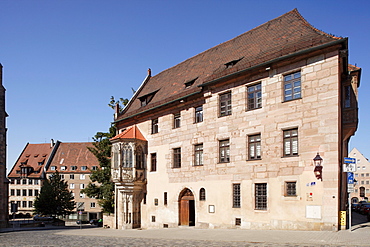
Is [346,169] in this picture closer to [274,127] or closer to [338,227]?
[338,227]

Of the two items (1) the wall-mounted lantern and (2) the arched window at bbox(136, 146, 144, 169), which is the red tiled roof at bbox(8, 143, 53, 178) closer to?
(2) the arched window at bbox(136, 146, 144, 169)

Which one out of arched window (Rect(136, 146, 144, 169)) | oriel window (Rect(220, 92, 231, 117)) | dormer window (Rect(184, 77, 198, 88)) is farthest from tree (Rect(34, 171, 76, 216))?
oriel window (Rect(220, 92, 231, 117))

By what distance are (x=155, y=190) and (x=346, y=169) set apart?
16285 mm

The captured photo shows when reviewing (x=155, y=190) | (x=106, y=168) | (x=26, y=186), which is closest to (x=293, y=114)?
(x=155, y=190)

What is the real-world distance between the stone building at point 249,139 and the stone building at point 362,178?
77.0m

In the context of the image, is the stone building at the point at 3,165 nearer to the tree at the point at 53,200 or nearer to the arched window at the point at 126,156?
the tree at the point at 53,200

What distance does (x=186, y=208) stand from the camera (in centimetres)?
2700

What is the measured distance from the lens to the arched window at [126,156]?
30.9m

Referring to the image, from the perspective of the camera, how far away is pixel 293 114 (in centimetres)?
1998

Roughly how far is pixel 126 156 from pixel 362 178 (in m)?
80.3

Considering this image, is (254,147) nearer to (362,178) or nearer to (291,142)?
(291,142)

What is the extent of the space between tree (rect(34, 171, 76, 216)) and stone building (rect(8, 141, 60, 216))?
67.8 feet

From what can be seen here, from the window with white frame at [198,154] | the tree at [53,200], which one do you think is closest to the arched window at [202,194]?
the window with white frame at [198,154]

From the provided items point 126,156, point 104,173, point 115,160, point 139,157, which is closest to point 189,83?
point 139,157
